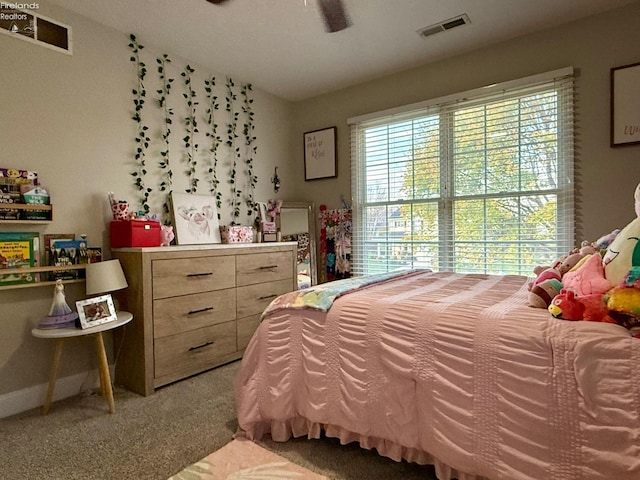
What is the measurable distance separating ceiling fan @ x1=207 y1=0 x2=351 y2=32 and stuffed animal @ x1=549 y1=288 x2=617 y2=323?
1588 millimetres

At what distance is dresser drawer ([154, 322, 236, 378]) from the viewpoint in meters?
2.36

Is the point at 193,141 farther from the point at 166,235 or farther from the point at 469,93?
the point at 469,93

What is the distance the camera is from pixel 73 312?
7.20 feet

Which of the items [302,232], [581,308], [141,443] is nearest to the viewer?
[581,308]

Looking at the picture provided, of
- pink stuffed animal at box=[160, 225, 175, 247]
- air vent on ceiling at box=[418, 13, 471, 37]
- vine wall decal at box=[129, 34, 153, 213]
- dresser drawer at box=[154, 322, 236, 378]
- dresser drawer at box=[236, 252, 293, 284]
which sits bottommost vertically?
dresser drawer at box=[154, 322, 236, 378]

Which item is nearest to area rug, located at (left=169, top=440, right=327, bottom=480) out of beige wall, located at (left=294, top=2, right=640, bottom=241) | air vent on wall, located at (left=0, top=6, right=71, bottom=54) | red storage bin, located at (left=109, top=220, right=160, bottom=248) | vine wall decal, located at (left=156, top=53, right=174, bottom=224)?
red storage bin, located at (left=109, top=220, right=160, bottom=248)

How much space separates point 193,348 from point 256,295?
0.65m

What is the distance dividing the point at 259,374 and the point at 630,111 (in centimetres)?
285

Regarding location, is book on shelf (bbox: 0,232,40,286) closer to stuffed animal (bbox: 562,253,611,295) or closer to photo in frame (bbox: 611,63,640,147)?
stuffed animal (bbox: 562,253,611,295)

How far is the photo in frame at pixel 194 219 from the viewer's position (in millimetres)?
2900

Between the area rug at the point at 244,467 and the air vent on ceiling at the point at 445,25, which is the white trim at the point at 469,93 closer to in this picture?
the air vent on ceiling at the point at 445,25

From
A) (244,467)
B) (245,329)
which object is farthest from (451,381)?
(245,329)

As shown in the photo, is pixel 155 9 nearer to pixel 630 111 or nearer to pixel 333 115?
pixel 333 115

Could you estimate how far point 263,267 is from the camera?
304 centimetres
